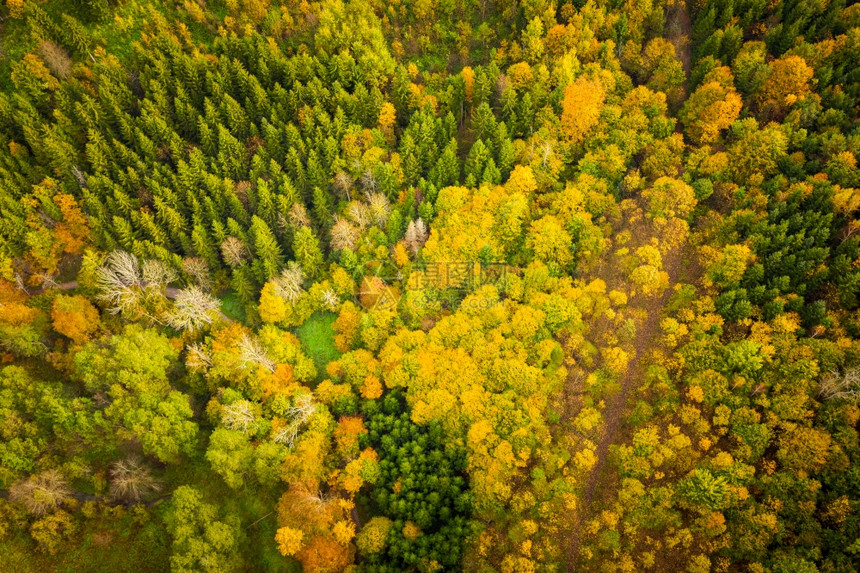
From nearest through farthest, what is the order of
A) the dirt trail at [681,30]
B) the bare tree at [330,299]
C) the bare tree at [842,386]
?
1. the bare tree at [842,386]
2. the bare tree at [330,299]
3. the dirt trail at [681,30]

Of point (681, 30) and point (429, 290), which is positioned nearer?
point (429, 290)

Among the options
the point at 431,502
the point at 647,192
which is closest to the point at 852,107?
the point at 647,192

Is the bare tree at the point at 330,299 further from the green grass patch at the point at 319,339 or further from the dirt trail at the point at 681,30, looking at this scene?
the dirt trail at the point at 681,30

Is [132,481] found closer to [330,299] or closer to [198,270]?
[198,270]

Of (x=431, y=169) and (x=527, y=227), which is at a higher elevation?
(x=431, y=169)

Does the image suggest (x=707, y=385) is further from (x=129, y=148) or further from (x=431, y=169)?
(x=129, y=148)

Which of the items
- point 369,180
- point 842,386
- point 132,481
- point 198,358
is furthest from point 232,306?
point 842,386

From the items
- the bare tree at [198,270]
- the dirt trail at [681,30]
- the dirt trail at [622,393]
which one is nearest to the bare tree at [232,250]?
the bare tree at [198,270]
